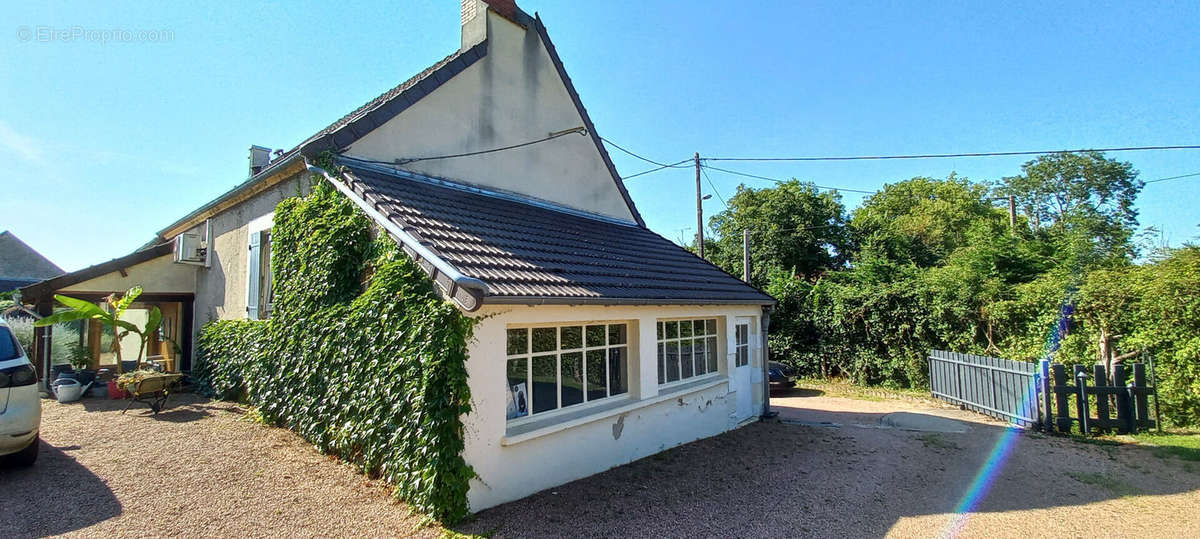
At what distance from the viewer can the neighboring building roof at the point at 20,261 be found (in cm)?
3103

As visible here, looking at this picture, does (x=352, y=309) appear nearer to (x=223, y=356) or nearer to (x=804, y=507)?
(x=223, y=356)

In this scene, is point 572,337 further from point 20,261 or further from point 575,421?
point 20,261

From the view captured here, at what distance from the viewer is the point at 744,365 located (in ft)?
36.0

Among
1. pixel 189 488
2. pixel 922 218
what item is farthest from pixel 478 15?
pixel 922 218

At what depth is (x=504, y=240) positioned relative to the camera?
723cm

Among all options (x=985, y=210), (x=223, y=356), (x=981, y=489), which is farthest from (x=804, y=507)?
(x=985, y=210)

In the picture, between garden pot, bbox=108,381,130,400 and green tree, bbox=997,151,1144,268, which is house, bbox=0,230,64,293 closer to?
garden pot, bbox=108,381,130,400

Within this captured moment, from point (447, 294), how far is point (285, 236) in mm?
4591

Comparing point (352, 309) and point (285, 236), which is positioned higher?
point (285, 236)

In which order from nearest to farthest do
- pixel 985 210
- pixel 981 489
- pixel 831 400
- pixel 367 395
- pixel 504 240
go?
pixel 367 395 → pixel 981 489 → pixel 504 240 → pixel 831 400 → pixel 985 210

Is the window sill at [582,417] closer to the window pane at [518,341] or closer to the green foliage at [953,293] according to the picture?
the window pane at [518,341]

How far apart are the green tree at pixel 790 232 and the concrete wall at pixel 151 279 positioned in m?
23.3

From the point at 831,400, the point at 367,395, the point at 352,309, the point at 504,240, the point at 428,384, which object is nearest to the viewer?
the point at 428,384

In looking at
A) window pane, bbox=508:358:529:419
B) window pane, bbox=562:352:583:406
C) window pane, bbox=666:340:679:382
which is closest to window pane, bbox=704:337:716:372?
window pane, bbox=666:340:679:382
